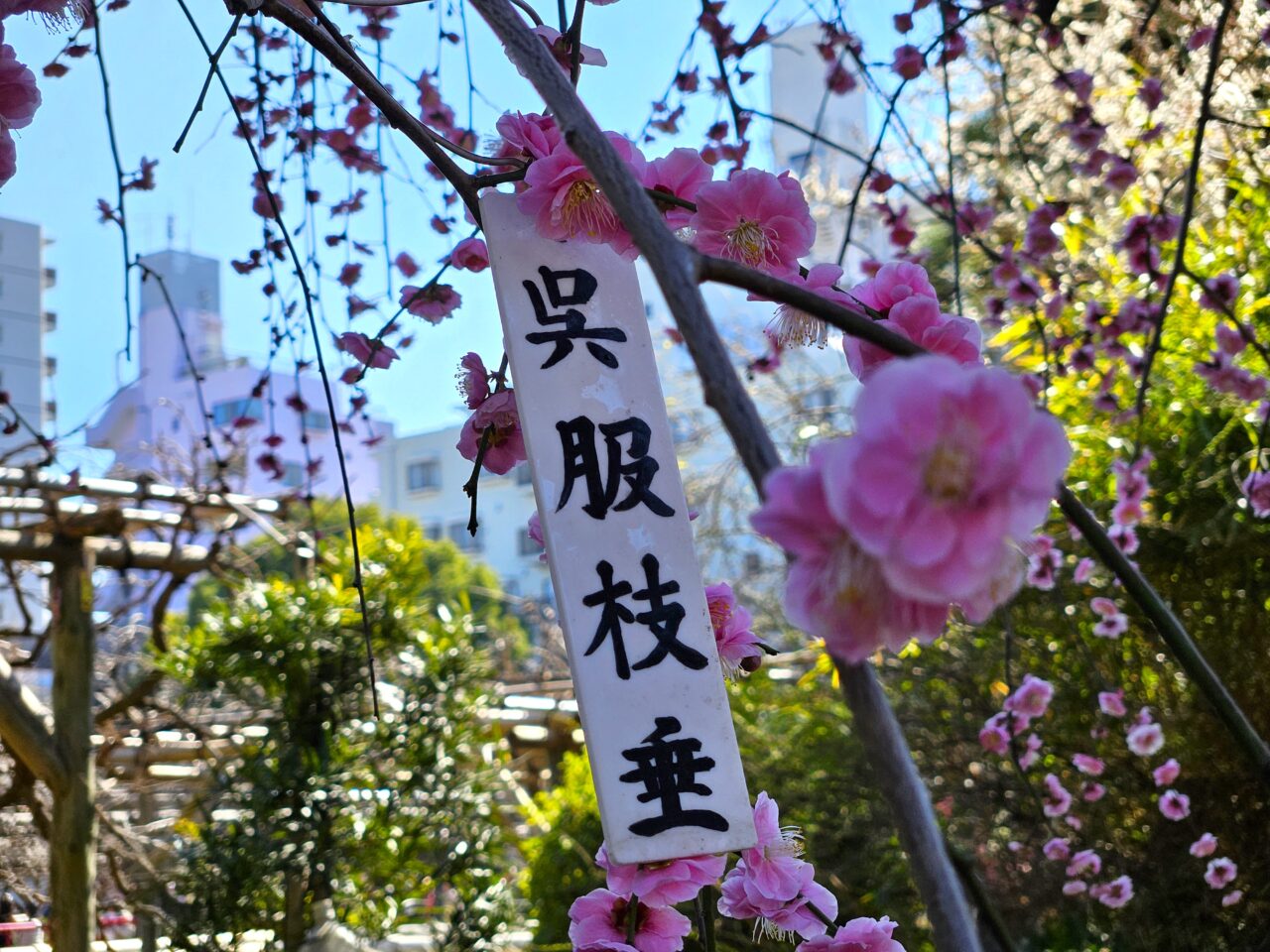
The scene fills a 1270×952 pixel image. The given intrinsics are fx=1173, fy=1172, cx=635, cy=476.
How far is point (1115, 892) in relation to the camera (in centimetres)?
298

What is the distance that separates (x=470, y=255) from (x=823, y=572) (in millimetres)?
778

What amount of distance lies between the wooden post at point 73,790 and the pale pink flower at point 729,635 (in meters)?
2.22

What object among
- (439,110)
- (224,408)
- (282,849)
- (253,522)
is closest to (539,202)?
(439,110)

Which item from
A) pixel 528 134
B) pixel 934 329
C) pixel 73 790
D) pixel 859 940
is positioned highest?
pixel 73 790

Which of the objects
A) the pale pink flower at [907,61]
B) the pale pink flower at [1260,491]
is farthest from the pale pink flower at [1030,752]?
the pale pink flower at [907,61]

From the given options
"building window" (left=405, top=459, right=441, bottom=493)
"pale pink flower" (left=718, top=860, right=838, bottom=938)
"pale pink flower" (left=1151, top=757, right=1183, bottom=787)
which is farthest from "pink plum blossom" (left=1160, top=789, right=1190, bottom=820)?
"building window" (left=405, top=459, right=441, bottom=493)

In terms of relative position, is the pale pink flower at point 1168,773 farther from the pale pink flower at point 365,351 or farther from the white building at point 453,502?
the white building at point 453,502

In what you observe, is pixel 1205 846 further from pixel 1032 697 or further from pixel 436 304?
pixel 436 304

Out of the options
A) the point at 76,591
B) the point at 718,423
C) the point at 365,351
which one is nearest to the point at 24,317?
the point at 718,423

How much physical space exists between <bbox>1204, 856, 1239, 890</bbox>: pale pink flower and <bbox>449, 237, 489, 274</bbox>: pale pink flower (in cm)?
247

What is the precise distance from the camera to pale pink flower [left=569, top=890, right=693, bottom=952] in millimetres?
913

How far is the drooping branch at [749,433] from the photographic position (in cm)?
41

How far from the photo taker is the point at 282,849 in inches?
117

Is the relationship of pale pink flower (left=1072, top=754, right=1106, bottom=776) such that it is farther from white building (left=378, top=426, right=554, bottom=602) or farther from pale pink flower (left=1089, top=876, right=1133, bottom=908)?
white building (left=378, top=426, right=554, bottom=602)
